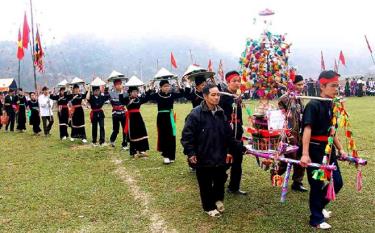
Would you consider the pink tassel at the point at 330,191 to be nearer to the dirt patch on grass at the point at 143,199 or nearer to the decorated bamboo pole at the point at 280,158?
the decorated bamboo pole at the point at 280,158

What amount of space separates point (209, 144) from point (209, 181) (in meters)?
0.56

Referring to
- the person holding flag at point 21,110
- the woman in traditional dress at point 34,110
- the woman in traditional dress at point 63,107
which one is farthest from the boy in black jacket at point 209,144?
the person holding flag at point 21,110

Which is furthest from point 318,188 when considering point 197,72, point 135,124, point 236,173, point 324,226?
point 135,124

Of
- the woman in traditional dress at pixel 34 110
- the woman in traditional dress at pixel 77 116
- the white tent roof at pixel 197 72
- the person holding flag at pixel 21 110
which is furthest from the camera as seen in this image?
the person holding flag at pixel 21 110

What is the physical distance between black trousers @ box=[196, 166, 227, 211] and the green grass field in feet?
0.64

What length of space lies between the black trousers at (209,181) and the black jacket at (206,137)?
0.14 metres

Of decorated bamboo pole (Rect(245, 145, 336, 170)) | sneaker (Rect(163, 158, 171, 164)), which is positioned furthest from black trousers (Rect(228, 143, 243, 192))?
sneaker (Rect(163, 158, 171, 164))

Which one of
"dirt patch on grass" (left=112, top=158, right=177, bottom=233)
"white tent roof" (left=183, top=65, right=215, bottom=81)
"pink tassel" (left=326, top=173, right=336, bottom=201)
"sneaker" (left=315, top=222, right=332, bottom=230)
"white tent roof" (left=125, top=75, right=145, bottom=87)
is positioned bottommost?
"dirt patch on grass" (left=112, top=158, right=177, bottom=233)

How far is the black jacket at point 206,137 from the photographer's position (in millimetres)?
5719

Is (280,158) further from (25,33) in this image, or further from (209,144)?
(25,33)

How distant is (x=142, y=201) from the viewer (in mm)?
6699

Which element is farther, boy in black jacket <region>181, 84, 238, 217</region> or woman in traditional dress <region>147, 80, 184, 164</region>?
woman in traditional dress <region>147, 80, 184, 164</region>

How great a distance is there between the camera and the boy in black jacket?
5.73m

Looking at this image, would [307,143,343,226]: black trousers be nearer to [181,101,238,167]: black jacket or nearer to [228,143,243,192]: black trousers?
[181,101,238,167]: black jacket
